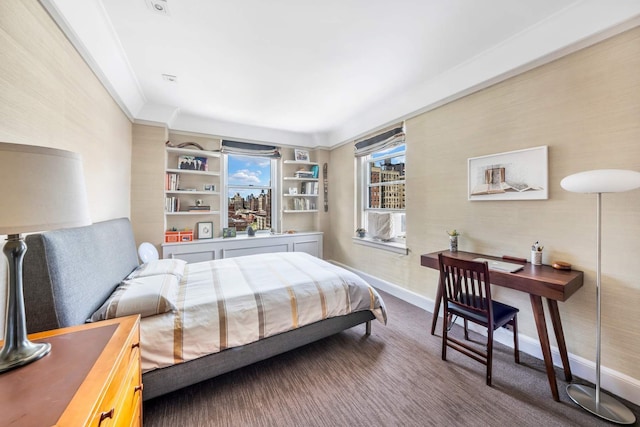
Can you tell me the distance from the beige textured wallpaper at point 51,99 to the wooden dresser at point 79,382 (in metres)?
0.49

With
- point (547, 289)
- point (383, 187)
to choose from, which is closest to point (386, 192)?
point (383, 187)

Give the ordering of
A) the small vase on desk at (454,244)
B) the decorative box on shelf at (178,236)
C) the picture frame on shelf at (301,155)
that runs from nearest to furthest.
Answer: the small vase on desk at (454,244) → the decorative box on shelf at (178,236) → the picture frame on shelf at (301,155)

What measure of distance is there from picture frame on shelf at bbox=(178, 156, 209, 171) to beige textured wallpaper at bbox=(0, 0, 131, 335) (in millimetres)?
1215

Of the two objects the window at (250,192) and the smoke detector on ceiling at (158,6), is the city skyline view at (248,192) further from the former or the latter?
the smoke detector on ceiling at (158,6)

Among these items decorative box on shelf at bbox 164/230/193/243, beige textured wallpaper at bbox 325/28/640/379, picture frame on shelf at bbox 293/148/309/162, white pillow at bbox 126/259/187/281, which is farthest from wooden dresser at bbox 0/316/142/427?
picture frame on shelf at bbox 293/148/309/162

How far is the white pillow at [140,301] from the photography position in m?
1.46

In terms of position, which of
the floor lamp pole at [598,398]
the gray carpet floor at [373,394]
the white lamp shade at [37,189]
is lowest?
the gray carpet floor at [373,394]

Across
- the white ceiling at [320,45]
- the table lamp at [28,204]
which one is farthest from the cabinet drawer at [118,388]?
the white ceiling at [320,45]

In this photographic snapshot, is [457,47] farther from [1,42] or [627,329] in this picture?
[1,42]

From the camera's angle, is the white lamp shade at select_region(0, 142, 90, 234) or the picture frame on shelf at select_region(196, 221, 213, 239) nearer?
the white lamp shade at select_region(0, 142, 90, 234)

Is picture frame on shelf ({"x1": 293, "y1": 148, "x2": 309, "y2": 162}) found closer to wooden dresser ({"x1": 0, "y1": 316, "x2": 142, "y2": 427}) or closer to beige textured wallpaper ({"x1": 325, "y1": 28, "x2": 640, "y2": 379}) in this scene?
beige textured wallpaper ({"x1": 325, "y1": 28, "x2": 640, "y2": 379})

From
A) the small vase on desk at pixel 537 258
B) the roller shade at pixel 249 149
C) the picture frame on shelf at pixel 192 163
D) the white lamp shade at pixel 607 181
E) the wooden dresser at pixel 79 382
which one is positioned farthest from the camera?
the roller shade at pixel 249 149

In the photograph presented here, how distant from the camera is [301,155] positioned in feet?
15.2

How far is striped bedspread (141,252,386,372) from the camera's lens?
1496 mm
